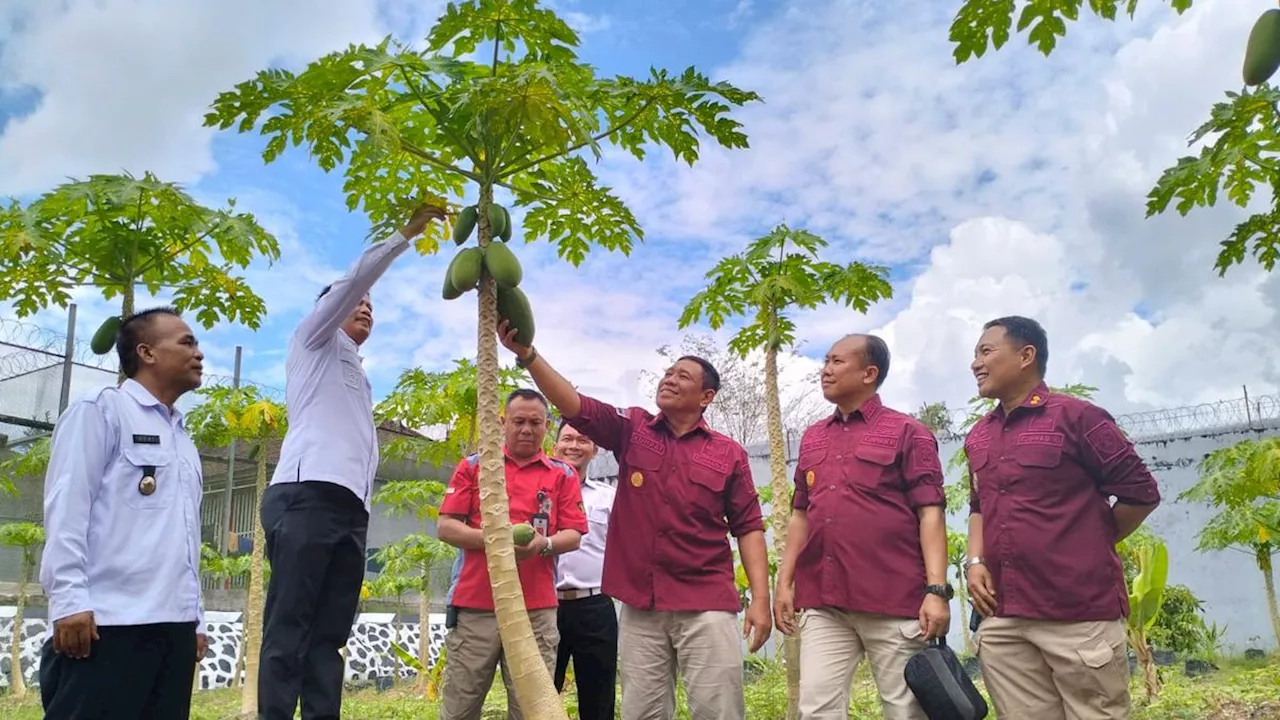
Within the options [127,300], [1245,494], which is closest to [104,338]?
[127,300]

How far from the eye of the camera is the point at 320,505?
139 inches

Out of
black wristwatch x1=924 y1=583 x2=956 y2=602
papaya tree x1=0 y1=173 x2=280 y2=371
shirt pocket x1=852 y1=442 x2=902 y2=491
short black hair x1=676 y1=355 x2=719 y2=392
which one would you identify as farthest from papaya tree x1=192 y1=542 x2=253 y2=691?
black wristwatch x1=924 y1=583 x2=956 y2=602

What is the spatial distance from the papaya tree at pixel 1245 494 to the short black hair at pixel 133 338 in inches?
234

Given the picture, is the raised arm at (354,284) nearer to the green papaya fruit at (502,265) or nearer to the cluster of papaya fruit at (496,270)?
the cluster of papaya fruit at (496,270)

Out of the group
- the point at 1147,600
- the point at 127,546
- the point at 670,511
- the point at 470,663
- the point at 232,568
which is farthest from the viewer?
the point at 232,568

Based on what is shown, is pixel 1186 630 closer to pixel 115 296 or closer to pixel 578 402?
pixel 578 402

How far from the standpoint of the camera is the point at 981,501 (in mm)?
4156

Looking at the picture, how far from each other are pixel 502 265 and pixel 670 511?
1.35 metres

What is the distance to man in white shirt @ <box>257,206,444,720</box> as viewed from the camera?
340cm

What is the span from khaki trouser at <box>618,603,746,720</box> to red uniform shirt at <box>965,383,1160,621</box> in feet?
3.66

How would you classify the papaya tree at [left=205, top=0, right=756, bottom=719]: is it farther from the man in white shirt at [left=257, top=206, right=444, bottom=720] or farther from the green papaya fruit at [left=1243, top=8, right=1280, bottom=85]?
the green papaya fruit at [left=1243, top=8, right=1280, bottom=85]

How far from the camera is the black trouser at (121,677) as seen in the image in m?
3.01

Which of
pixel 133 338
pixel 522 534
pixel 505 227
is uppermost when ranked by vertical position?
pixel 505 227

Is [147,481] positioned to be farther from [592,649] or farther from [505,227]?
[592,649]
